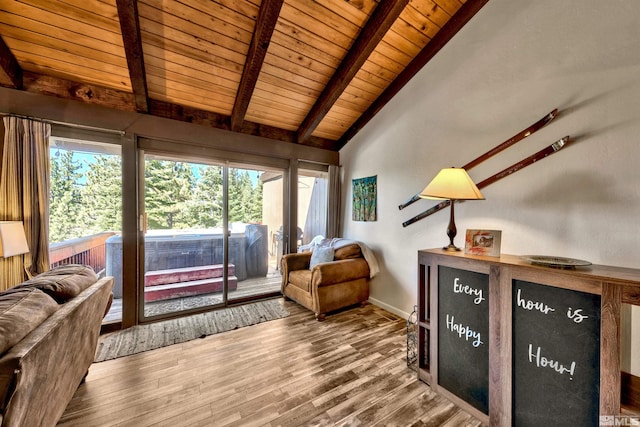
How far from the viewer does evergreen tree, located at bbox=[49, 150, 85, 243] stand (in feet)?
7.98

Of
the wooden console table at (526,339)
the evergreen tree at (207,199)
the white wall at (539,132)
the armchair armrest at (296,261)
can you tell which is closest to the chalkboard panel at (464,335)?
the wooden console table at (526,339)

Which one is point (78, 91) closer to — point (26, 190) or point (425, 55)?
point (26, 190)

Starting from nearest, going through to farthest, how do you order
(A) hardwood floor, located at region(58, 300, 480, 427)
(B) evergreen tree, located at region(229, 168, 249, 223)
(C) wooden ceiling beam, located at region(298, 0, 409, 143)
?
(A) hardwood floor, located at region(58, 300, 480, 427), (C) wooden ceiling beam, located at region(298, 0, 409, 143), (B) evergreen tree, located at region(229, 168, 249, 223)

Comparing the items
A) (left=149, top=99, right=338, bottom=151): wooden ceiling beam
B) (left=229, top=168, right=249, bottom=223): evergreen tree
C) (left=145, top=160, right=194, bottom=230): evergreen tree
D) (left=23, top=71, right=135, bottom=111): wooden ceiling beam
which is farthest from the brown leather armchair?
(left=23, top=71, right=135, bottom=111): wooden ceiling beam

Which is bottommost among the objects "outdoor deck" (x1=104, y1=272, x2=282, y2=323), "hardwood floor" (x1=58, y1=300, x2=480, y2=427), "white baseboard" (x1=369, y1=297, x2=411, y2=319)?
"hardwood floor" (x1=58, y1=300, x2=480, y2=427)

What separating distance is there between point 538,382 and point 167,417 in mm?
2216

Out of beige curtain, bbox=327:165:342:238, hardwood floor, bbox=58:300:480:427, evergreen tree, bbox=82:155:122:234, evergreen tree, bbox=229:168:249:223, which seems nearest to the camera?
hardwood floor, bbox=58:300:480:427

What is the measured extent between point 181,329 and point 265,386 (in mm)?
1433

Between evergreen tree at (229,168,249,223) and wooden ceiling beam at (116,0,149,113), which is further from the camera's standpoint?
evergreen tree at (229,168,249,223)

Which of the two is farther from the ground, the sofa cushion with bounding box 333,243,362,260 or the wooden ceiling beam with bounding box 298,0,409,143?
the wooden ceiling beam with bounding box 298,0,409,143

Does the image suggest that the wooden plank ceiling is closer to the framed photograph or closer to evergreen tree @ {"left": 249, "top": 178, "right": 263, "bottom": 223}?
evergreen tree @ {"left": 249, "top": 178, "right": 263, "bottom": 223}

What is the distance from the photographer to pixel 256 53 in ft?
7.36

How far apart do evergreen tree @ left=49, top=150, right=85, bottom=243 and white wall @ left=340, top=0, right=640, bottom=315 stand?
12.0 ft


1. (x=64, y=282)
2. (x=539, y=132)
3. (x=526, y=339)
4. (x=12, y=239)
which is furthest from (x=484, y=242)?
(x=12, y=239)
